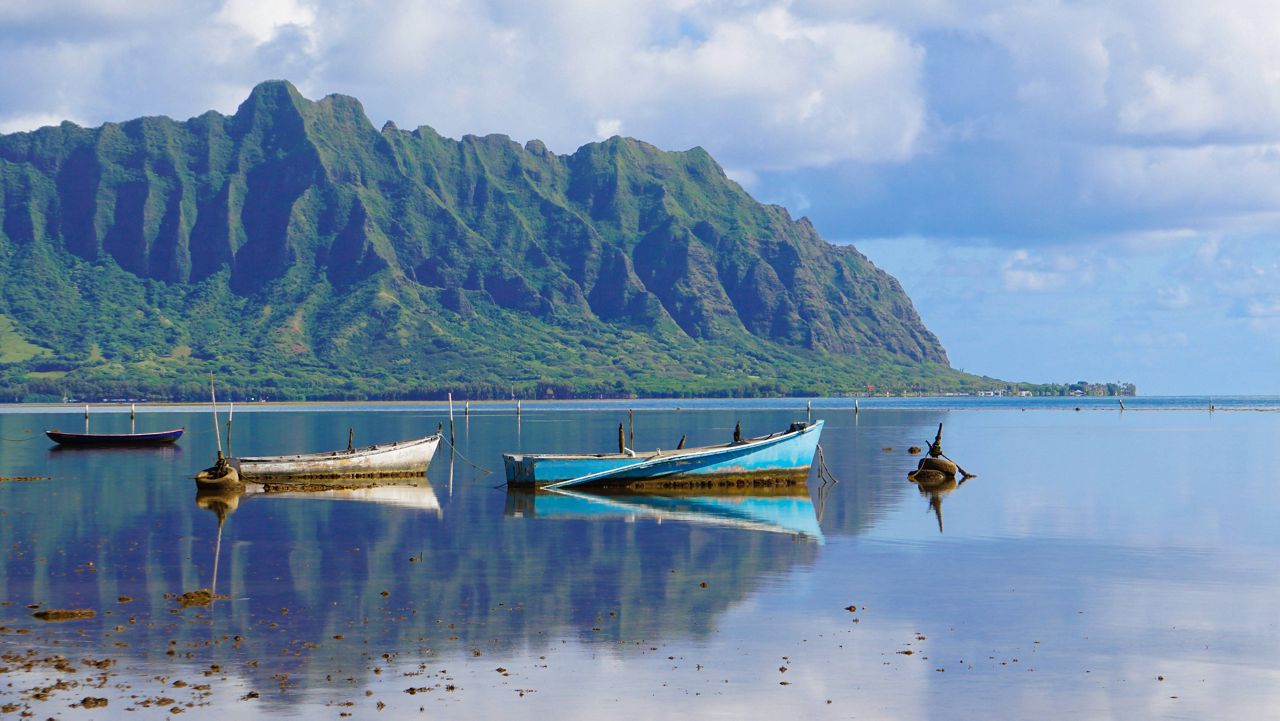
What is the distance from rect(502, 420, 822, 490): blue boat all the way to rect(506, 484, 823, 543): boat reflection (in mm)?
601

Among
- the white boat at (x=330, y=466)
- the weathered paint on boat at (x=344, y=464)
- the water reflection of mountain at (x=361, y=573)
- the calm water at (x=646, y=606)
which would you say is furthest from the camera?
the weathered paint on boat at (x=344, y=464)

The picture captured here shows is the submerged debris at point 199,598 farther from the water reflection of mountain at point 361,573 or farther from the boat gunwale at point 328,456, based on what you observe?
the boat gunwale at point 328,456

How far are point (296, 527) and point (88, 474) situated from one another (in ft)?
123

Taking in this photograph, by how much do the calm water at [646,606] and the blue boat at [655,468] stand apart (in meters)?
2.72

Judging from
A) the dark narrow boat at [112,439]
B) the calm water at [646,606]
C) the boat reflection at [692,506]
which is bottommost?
the calm water at [646,606]

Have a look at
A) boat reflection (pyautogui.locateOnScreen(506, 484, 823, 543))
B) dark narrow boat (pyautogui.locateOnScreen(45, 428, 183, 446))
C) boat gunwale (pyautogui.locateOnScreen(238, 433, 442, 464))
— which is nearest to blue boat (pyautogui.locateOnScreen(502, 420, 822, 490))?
boat reflection (pyautogui.locateOnScreen(506, 484, 823, 543))

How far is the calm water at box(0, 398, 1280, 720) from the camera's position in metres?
24.2

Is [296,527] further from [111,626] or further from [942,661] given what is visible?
[942,661]

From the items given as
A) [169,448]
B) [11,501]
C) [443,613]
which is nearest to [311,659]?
[443,613]

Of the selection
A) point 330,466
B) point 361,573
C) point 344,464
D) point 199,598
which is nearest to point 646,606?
point 361,573

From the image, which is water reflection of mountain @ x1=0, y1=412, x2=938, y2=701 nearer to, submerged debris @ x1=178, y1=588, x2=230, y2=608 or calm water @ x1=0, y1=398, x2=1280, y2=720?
calm water @ x1=0, y1=398, x2=1280, y2=720

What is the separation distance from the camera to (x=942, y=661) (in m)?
27.1

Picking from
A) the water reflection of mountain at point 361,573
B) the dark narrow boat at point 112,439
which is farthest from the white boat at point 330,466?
the dark narrow boat at point 112,439

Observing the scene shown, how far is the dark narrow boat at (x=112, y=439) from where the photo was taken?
117m
